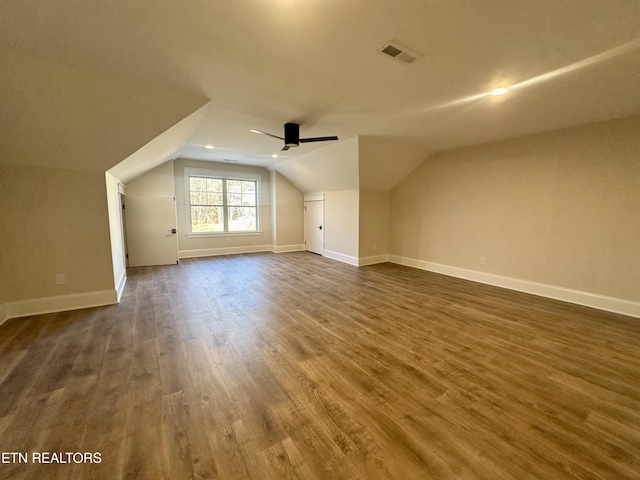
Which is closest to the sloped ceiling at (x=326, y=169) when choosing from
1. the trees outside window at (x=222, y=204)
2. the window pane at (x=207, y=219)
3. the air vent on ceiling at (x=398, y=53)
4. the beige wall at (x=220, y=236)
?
the beige wall at (x=220, y=236)

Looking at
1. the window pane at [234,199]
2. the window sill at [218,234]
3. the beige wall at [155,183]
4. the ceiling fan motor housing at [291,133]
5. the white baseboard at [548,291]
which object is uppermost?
the ceiling fan motor housing at [291,133]

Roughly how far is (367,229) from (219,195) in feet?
14.2

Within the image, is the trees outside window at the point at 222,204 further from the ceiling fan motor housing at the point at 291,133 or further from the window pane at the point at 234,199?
the ceiling fan motor housing at the point at 291,133

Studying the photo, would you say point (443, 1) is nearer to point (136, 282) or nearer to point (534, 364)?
point (534, 364)

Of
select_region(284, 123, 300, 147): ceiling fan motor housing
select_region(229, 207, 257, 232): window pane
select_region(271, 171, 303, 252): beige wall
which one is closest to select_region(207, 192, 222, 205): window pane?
select_region(229, 207, 257, 232): window pane

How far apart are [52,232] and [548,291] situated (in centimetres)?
721

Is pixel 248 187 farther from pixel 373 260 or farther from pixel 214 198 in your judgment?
pixel 373 260

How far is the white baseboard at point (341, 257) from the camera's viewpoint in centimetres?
623

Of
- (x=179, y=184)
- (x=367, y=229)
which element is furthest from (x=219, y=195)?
(x=367, y=229)

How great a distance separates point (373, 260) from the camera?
636 centimetres

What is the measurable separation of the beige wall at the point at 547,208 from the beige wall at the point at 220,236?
461 centimetres

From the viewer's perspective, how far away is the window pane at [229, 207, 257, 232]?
24.8 ft

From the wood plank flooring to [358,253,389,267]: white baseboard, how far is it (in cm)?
251

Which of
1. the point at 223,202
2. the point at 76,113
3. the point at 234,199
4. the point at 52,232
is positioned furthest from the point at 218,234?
the point at 76,113
